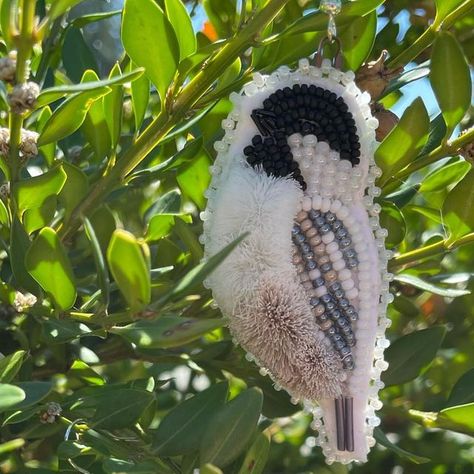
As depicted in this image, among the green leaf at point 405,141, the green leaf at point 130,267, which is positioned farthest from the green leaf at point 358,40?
the green leaf at point 130,267

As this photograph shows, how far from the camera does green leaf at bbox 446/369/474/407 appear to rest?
77 centimetres

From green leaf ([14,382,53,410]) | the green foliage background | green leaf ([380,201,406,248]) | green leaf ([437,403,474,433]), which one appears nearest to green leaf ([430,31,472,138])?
the green foliage background

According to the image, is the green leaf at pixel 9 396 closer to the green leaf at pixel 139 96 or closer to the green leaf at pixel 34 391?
the green leaf at pixel 34 391

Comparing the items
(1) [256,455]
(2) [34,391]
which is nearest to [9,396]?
(2) [34,391]

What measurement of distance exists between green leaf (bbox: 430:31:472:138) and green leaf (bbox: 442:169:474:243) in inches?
1.7

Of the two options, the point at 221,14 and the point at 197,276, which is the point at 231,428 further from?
the point at 221,14

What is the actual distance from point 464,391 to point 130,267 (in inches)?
16.2

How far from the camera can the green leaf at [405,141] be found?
2.12 feet

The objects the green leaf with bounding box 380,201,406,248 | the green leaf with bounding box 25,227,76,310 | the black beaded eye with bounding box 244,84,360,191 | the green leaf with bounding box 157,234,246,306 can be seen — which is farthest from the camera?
the green leaf with bounding box 380,201,406,248

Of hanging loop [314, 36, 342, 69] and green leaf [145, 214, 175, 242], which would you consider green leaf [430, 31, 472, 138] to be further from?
green leaf [145, 214, 175, 242]

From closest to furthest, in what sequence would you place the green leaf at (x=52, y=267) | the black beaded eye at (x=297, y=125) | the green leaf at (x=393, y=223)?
1. the green leaf at (x=52, y=267)
2. the black beaded eye at (x=297, y=125)
3. the green leaf at (x=393, y=223)

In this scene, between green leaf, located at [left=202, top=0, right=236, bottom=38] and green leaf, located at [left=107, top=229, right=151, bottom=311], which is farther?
green leaf, located at [left=202, top=0, right=236, bottom=38]

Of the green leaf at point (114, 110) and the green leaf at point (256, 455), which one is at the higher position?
the green leaf at point (114, 110)

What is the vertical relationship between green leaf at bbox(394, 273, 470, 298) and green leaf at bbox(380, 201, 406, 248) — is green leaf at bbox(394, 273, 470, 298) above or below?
below
